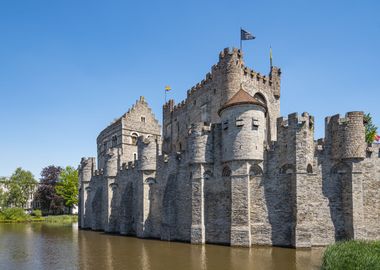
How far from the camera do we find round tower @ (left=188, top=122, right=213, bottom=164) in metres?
26.3

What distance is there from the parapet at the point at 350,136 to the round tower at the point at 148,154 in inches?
594

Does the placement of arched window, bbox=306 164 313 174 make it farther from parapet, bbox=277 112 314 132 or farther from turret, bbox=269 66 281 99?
turret, bbox=269 66 281 99

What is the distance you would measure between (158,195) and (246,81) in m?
13.2

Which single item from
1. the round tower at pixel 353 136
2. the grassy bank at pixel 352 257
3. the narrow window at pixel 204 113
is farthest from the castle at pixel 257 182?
the grassy bank at pixel 352 257

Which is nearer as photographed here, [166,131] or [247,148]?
[247,148]

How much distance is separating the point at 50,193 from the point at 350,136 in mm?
65150

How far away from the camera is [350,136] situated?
2327 centimetres

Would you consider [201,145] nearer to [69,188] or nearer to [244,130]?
[244,130]

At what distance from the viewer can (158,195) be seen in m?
30.4

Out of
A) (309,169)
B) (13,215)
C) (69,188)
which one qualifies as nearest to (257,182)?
(309,169)

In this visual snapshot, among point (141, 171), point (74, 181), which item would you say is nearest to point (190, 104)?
point (141, 171)

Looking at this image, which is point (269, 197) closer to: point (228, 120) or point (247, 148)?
point (247, 148)

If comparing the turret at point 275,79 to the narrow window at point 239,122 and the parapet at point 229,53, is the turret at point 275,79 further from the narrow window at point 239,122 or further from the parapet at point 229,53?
the narrow window at point 239,122

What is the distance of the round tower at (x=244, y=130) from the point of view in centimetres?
2456
